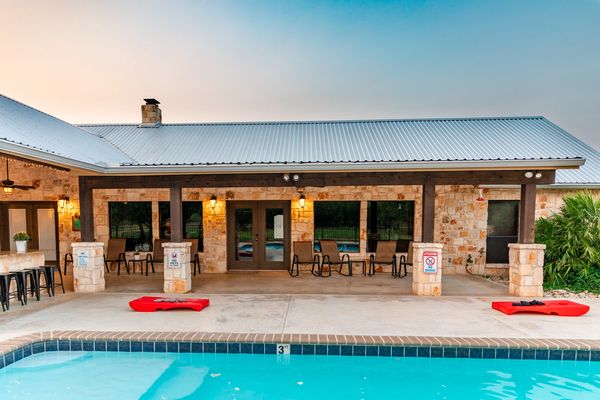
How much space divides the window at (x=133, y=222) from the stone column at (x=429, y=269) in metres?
7.21

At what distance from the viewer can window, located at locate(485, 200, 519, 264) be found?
28.2 feet

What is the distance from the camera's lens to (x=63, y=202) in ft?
29.3

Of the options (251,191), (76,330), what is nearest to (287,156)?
(251,191)

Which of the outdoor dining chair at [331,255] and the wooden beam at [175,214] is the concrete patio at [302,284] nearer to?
the outdoor dining chair at [331,255]

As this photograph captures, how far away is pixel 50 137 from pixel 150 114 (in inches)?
187

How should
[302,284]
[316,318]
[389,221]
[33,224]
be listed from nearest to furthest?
[316,318] < [302,284] < [389,221] < [33,224]

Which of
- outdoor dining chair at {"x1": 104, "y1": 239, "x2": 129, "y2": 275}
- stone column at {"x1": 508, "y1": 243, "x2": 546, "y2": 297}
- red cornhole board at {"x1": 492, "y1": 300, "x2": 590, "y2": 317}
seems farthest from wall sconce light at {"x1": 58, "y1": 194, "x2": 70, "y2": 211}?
stone column at {"x1": 508, "y1": 243, "x2": 546, "y2": 297}

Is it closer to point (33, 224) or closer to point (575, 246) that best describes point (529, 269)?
point (575, 246)

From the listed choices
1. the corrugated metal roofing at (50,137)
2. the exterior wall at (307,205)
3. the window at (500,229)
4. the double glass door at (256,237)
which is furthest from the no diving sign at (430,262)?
the corrugated metal roofing at (50,137)

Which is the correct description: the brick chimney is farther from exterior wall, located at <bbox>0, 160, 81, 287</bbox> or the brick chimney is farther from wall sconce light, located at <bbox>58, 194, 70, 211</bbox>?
wall sconce light, located at <bbox>58, 194, 70, 211</bbox>

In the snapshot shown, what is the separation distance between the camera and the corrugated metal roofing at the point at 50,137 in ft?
16.6

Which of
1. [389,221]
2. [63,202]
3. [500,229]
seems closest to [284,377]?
[389,221]

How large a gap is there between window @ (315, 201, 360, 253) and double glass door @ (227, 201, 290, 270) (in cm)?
101

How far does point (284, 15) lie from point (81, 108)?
1041 centimetres
